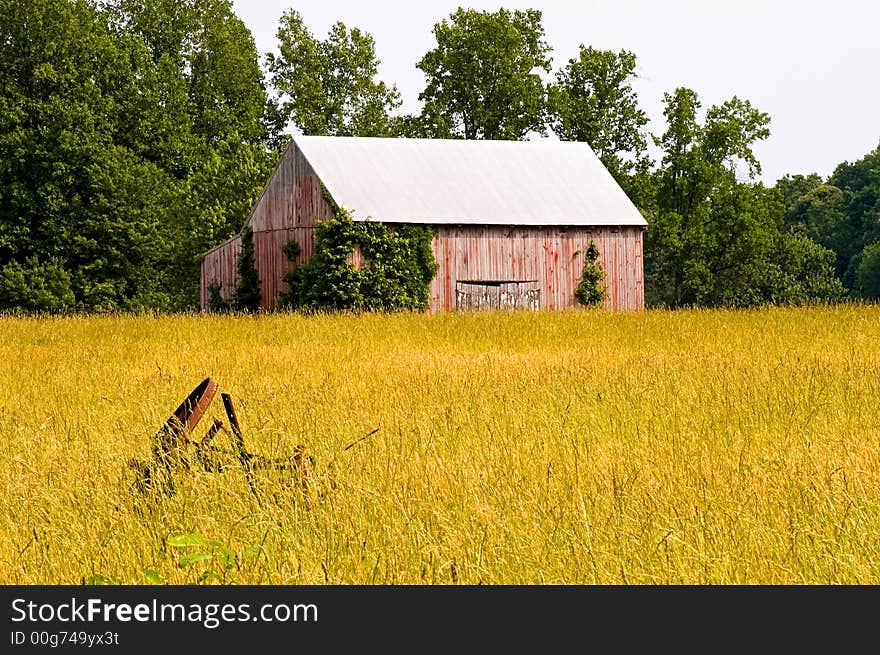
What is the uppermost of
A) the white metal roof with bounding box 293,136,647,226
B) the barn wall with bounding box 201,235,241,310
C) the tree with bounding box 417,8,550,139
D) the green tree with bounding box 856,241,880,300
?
the tree with bounding box 417,8,550,139

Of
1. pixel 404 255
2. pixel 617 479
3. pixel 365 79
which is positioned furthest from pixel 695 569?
pixel 365 79

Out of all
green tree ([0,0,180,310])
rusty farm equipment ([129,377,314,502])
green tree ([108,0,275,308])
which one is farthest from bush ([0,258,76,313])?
rusty farm equipment ([129,377,314,502])

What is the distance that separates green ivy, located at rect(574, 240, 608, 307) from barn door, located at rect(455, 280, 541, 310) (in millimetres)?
1423

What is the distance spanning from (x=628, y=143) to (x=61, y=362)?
40.3 metres

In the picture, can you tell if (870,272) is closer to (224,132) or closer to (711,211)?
(711,211)

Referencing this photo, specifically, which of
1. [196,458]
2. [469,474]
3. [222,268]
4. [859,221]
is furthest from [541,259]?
[859,221]

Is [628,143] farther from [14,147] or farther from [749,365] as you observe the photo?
[749,365]

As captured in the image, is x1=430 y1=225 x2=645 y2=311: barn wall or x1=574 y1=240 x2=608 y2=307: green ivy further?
x1=574 y1=240 x2=608 y2=307: green ivy

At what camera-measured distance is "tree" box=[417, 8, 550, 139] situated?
Answer: 54750 mm

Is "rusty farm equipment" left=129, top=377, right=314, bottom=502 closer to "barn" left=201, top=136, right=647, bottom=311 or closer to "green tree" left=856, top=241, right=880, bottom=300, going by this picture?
"barn" left=201, top=136, right=647, bottom=311

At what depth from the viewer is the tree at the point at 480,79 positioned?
5475cm

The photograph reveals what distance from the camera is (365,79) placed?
58.3 metres

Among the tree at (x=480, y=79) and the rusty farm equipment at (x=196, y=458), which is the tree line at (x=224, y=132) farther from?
the rusty farm equipment at (x=196, y=458)
